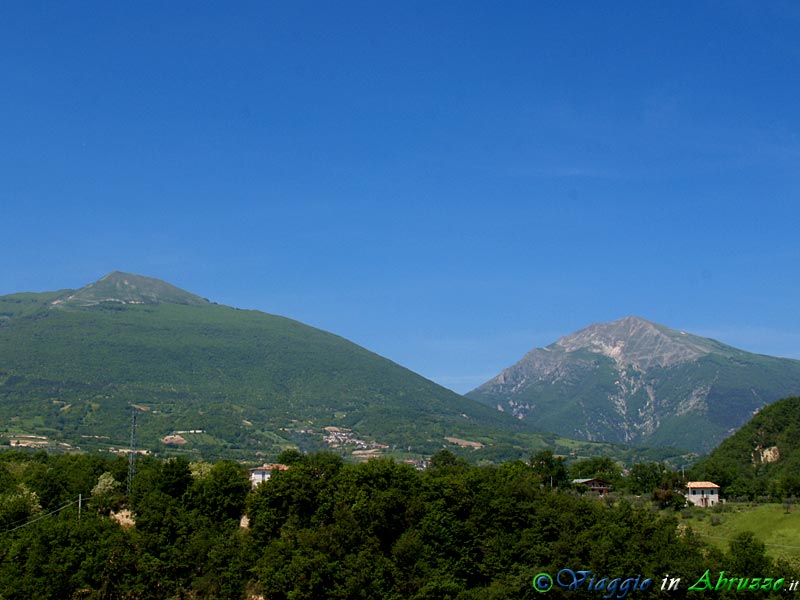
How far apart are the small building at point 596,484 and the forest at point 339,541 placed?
3095cm

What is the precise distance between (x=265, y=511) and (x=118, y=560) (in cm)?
1250

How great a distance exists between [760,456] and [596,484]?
41.4 m

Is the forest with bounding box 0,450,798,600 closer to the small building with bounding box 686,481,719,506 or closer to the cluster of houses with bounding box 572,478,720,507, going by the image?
the cluster of houses with bounding box 572,478,720,507

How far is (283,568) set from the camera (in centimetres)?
6238

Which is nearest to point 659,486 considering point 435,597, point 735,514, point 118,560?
point 735,514

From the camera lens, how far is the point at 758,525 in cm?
7606

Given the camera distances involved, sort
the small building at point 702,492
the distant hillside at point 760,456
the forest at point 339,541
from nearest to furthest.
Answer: the forest at point 339,541 < the small building at point 702,492 < the distant hillside at point 760,456

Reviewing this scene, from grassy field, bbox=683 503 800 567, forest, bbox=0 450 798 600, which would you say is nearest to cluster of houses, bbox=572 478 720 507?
grassy field, bbox=683 503 800 567

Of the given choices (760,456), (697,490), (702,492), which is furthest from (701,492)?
(760,456)

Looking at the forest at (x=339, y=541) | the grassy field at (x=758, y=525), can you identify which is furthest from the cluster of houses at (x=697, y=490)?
the forest at (x=339, y=541)

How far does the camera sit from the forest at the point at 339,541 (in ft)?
199

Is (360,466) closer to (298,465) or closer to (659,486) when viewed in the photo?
(298,465)

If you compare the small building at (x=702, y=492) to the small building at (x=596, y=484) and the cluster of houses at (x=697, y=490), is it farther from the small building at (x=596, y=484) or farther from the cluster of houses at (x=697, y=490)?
the small building at (x=596, y=484)

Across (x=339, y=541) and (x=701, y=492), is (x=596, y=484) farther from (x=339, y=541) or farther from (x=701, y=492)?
(x=339, y=541)
